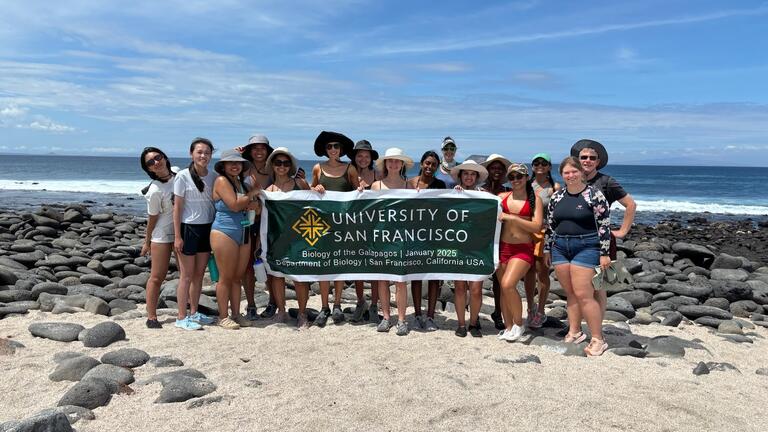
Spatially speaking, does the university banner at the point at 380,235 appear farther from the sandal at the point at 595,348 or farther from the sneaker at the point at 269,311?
the sandal at the point at 595,348

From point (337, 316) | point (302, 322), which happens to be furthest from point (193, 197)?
point (337, 316)

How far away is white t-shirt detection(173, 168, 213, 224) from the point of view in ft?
20.2

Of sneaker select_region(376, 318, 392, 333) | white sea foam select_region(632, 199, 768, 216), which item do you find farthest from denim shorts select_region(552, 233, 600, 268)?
white sea foam select_region(632, 199, 768, 216)

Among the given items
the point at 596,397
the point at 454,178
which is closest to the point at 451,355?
the point at 596,397

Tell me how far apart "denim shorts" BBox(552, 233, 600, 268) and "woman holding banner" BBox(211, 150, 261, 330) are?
327 cm

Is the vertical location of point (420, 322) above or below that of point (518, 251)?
below

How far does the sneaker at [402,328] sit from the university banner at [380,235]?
1.65ft

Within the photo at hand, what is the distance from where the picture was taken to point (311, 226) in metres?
6.87

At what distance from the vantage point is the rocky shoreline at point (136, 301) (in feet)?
16.4

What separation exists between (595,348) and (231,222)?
12.9 feet

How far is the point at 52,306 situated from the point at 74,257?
3994 mm

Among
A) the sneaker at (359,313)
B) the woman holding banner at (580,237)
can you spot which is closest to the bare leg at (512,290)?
the woman holding banner at (580,237)

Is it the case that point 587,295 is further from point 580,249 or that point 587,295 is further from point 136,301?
point 136,301

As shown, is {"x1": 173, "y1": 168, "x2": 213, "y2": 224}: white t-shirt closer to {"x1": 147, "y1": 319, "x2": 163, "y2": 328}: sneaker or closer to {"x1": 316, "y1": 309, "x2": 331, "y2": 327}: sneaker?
{"x1": 147, "y1": 319, "x2": 163, "y2": 328}: sneaker
